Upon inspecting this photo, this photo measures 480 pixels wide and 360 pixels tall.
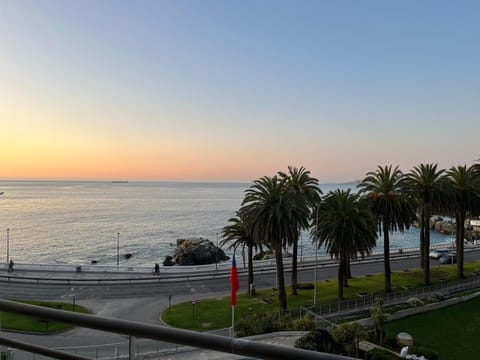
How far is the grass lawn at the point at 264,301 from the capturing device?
1197 inches

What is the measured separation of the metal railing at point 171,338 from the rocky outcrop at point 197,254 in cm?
6406

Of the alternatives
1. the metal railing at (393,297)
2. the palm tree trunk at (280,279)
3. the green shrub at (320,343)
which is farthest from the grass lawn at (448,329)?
the palm tree trunk at (280,279)

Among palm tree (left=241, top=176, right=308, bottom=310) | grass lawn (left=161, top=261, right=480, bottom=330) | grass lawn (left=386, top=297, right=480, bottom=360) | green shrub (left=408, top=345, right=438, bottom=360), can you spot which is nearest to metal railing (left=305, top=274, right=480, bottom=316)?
grass lawn (left=386, top=297, right=480, bottom=360)

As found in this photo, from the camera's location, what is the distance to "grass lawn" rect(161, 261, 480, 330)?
30406 millimetres

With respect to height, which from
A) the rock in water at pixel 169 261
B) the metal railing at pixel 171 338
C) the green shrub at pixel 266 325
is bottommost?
the rock in water at pixel 169 261

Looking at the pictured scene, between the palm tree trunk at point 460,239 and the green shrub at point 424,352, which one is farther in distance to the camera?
the palm tree trunk at point 460,239

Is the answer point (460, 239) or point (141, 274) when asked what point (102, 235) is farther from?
point (460, 239)

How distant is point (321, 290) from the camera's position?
130 feet

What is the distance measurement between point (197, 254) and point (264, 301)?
31909 mm

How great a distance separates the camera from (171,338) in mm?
1896

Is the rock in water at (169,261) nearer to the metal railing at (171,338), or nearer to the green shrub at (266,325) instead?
Result: the green shrub at (266,325)

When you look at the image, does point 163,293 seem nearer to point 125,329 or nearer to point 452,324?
point 452,324

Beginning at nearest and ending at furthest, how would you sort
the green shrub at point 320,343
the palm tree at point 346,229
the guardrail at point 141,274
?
the green shrub at point 320,343 < the palm tree at point 346,229 < the guardrail at point 141,274

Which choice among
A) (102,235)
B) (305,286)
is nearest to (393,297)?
(305,286)
